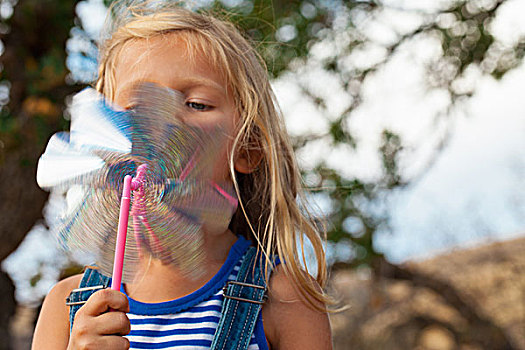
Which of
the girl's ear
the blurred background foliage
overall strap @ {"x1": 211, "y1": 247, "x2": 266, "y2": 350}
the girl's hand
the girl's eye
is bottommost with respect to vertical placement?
the blurred background foliage

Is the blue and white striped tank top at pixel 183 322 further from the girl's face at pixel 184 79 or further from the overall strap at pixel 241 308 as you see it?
the girl's face at pixel 184 79

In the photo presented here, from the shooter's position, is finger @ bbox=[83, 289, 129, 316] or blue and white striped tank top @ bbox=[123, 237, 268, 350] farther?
blue and white striped tank top @ bbox=[123, 237, 268, 350]

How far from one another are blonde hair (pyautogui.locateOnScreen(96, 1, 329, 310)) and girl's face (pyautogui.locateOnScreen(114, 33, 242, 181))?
0.02 meters

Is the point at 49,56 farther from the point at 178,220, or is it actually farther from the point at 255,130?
the point at 178,220

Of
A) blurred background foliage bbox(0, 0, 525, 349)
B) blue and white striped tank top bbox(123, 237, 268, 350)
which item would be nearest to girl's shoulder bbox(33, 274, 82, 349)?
blue and white striped tank top bbox(123, 237, 268, 350)

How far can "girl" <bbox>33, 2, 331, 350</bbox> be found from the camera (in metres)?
1.19

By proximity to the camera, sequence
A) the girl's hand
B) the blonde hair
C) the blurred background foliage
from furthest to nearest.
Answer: the blurred background foliage < the blonde hair < the girl's hand

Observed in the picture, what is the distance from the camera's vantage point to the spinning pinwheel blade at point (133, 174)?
1.04m

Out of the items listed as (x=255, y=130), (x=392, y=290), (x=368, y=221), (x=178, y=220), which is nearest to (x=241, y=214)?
(x=255, y=130)

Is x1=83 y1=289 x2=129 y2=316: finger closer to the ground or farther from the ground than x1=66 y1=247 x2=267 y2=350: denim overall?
farther from the ground

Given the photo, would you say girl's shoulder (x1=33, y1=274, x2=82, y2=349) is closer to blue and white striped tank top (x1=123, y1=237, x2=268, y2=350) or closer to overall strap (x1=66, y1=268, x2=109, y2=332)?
overall strap (x1=66, y1=268, x2=109, y2=332)

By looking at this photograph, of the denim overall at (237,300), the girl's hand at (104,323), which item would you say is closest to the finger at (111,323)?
the girl's hand at (104,323)

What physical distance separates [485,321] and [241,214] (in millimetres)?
4664

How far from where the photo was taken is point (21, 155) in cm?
326
